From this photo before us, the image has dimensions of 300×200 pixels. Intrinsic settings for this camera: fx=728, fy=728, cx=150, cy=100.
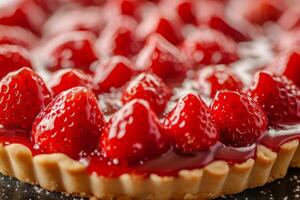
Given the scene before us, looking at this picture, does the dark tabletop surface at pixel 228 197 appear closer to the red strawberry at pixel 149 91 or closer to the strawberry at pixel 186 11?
the red strawberry at pixel 149 91

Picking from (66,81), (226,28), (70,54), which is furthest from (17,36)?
(226,28)

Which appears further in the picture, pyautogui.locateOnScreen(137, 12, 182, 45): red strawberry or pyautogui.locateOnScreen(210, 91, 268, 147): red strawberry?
pyautogui.locateOnScreen(137, 12, 182, 45): red strawberry

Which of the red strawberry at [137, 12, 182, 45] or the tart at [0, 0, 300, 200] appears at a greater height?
the red strawberry at [137, 12, 182, 45]

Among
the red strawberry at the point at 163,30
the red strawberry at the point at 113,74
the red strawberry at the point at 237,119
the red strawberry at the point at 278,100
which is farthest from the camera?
the red strawberry at the point at 163,30

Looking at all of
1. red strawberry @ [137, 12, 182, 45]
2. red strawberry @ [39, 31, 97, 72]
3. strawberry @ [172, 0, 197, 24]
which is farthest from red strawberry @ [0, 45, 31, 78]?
strawberry @ [172, 0, 197, 24]

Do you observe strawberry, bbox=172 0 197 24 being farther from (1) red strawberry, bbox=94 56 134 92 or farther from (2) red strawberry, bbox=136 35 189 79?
(1) red strawberry, bbox=94 56 134 92

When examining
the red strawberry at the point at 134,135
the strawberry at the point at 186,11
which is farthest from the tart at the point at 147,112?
the strawberry at the point at 186,11

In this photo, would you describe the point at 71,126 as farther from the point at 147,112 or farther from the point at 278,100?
the point at 278,100
